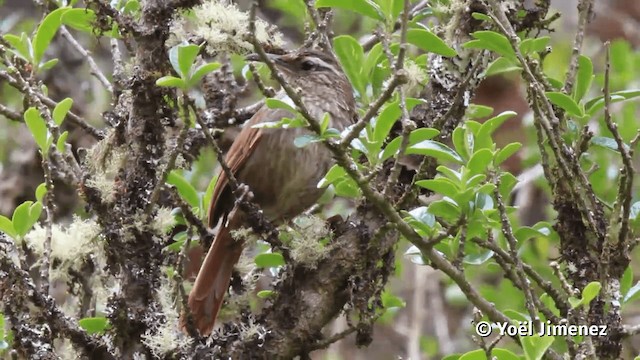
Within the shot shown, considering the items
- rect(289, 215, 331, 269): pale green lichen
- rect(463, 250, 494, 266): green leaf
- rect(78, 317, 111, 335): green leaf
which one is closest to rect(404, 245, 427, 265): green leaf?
rect(463, 250, 494, 266): green leaf

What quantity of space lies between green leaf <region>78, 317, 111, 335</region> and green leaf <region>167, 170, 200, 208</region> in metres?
0.49

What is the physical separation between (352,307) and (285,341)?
22cm

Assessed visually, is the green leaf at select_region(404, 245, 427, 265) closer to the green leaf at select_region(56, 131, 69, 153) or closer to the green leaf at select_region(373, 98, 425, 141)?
the green leaf at select_region(373, 98, 425, 141)

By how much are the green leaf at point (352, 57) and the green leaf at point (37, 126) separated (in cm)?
88

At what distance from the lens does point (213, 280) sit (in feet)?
10.8

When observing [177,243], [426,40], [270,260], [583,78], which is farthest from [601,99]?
[177,243]

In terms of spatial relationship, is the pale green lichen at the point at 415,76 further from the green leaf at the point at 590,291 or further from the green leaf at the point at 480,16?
the green leaf at the point at 590,291

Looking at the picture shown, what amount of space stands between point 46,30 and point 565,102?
1557 mm

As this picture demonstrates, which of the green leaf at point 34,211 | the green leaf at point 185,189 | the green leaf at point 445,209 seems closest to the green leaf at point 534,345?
the green leaf at point 445,209

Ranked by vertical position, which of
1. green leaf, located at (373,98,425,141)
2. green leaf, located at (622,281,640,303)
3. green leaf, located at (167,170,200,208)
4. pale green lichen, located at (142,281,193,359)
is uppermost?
green leaf, located at (167,170,200,208)

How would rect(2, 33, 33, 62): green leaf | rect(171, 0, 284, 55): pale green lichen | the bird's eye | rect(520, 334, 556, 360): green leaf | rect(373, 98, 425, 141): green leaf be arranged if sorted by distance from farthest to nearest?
1. the bird's eye
2. rect(2, 33, 33, 62): green leaf
3. rect(171, 0, 284, 55): pale green lichen
4. rect(373, 98, 425, 141): green leaf
5. rect(520, 334, 556, 360): green leaf

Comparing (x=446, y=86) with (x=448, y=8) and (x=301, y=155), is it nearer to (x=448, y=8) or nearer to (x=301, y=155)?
(x=448, y=8)

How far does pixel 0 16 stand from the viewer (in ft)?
20.5

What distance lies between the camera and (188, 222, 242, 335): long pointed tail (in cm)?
322
